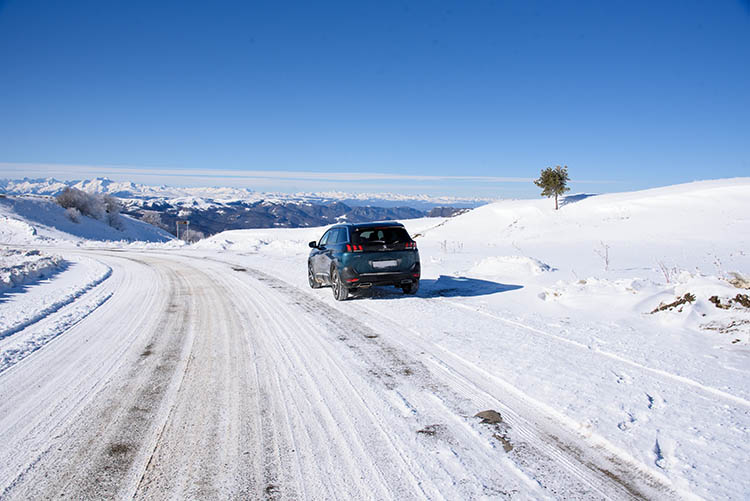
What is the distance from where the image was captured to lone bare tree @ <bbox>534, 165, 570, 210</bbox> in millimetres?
48906

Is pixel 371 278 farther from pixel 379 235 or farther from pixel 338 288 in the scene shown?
pixel 379 235

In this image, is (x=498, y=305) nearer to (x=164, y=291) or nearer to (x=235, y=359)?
(x=235, y=359)

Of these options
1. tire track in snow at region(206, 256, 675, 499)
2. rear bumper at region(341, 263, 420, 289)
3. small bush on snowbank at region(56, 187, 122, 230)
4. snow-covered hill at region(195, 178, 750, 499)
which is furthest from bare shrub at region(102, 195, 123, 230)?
tire track in snow at region(206, 256, 675, 499)

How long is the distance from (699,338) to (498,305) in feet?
10.8

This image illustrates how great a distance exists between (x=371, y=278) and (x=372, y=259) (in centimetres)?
42

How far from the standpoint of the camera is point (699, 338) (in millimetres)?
5617

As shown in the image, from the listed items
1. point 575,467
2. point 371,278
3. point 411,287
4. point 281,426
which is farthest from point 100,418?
point 411,287

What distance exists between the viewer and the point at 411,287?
31.6ft

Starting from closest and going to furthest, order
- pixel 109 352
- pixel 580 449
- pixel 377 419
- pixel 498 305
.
Answer: pixel 580 449 → pixel 377 419 → pixel 109 352 → pixel 498 305

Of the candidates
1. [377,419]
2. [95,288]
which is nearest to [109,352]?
[377,419]

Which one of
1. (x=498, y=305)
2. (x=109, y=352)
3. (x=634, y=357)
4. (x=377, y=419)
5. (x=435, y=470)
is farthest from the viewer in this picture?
(x=498, y=305)

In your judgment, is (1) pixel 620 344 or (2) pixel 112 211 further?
(2) pixel 112 211

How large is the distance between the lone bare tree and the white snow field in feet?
146

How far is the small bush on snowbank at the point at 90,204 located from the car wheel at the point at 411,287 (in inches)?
2439
